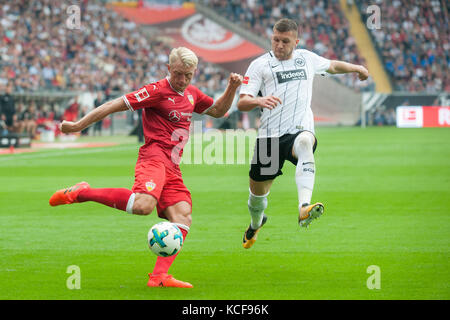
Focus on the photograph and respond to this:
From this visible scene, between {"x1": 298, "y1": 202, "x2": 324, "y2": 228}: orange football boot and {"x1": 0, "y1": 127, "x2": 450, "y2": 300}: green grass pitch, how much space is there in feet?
1.56

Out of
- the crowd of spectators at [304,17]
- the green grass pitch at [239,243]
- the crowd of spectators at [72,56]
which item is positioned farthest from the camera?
the crowd of spectators at [304,17]

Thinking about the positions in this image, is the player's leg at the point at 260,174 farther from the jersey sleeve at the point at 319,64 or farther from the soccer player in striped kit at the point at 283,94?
the jersey sleeve at the point at 319,64

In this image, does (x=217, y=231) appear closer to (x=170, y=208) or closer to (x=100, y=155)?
(x=170, y=208)

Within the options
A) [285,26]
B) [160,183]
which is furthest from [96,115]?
[285,26]

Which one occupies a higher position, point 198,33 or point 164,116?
point 198,33

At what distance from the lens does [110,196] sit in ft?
22.1

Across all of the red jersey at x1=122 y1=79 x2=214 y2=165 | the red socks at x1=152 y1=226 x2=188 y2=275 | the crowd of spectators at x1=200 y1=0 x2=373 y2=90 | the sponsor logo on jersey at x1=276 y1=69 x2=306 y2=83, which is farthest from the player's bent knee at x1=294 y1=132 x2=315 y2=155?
the crowd of spectators at x1=200 y1=0 x2=373 y2=90

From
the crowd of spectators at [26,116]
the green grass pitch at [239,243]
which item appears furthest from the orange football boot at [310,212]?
the crowd of spectators at [26,116]

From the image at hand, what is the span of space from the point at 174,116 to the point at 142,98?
0.35 meters

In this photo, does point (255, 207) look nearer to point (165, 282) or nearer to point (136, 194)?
point (136, 194)

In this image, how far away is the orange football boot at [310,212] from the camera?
679cm

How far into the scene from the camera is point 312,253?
7855 mm

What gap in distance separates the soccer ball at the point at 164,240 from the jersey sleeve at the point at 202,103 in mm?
1370

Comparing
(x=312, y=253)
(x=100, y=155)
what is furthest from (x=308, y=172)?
(x=100, y=155)
